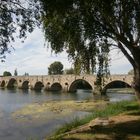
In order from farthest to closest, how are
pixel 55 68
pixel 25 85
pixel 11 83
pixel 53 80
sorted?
pixel 55 68 < pixel 11 83 < pixel 25 85 < pixel 53 80

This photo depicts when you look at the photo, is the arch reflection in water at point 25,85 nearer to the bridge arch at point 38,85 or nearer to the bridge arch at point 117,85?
the bridge arch at point 38,85

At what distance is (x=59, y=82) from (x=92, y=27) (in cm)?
6705

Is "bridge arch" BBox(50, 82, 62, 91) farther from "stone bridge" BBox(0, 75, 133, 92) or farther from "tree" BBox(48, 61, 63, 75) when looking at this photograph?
"tree" BBox(48, 61, 63, 75)

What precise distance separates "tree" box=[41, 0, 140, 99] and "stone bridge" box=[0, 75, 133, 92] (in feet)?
143

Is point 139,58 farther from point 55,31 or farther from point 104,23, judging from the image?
point 55,31

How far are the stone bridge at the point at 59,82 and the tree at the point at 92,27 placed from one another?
143 ft

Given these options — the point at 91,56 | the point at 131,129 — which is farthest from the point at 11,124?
the point at 131,129

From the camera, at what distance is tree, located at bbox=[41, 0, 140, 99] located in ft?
51.4

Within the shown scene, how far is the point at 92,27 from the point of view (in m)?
16.8

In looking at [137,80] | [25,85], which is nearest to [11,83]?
[25,85]

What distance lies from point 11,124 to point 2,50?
1418 cm

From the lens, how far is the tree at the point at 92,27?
51.4 feet

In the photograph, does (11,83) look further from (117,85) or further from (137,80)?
(137,80)

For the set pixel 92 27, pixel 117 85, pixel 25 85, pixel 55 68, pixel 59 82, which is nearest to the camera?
pixel 92 27
